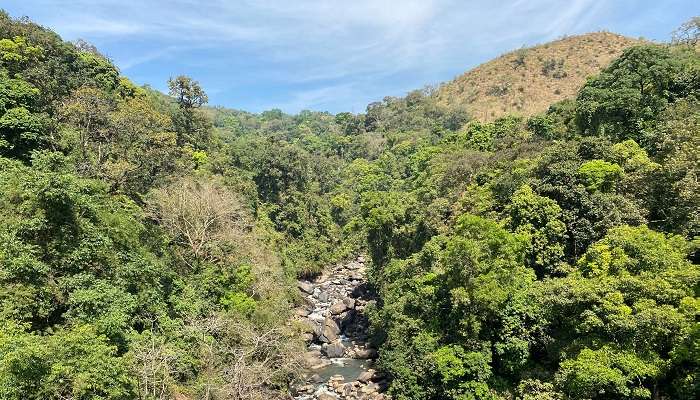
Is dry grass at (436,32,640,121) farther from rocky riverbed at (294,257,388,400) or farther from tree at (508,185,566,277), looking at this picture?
tree at (508,185,566,277)

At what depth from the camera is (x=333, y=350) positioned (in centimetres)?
3384

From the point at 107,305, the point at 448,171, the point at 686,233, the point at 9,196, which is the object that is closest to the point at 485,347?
the point at 686,233

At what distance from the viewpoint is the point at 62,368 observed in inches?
532

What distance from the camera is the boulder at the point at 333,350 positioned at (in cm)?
3366

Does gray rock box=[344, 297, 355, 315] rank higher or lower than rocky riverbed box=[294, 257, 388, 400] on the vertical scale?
higher

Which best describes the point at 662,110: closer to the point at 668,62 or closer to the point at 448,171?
the point at 668,62

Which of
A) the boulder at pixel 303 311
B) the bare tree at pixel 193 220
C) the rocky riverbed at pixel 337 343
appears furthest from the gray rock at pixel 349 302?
the bare tree at pixel 193 220

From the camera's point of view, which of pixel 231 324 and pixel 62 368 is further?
pixel 231 324

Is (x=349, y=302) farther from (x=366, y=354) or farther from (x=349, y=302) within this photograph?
(x=366, y=354)

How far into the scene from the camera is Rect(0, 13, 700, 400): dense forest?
54.7 feet

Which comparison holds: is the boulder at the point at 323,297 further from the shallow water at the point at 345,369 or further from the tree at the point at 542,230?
the tree at the point at 542,230

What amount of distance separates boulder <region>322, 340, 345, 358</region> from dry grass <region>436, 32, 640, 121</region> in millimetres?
54791

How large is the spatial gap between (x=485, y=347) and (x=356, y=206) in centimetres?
4424

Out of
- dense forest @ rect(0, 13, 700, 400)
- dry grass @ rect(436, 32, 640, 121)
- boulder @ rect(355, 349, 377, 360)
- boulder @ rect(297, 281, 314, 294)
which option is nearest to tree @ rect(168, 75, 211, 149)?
dense forest @ rect(0, 13, 700, 400)
